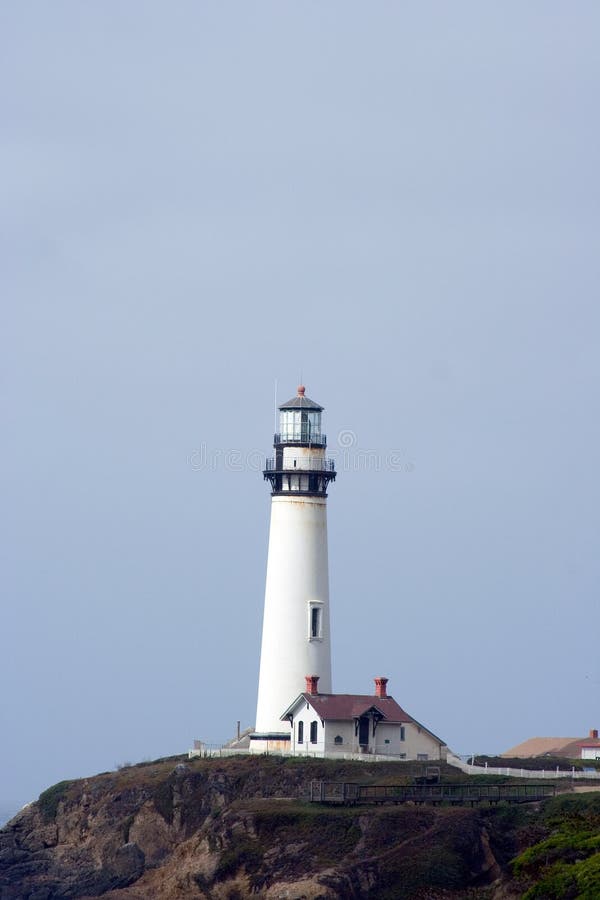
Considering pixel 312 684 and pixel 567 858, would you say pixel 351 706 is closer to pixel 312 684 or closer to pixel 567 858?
pixel 312 684

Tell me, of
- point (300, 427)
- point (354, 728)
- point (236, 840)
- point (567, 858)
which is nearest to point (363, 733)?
point (354, 728)

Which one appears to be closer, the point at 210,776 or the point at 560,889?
the point at 560,889


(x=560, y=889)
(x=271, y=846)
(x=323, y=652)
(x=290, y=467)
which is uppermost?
(x=290, y=467)

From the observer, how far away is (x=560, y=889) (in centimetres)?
4388

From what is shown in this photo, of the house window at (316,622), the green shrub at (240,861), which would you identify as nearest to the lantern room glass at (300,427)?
the house window at (316,622)

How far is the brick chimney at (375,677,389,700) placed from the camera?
63.2 m

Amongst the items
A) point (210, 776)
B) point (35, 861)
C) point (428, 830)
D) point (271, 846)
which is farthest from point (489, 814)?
point (35, 861)

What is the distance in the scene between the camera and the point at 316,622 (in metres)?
64.2

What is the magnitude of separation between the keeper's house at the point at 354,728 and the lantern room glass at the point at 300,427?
8510 millimetres

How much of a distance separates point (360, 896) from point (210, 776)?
11.6 m

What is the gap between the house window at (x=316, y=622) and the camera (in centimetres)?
6406

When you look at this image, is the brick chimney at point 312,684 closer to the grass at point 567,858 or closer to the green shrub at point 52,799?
the green shrub at point 52,799

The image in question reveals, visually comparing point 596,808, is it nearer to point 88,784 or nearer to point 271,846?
point 271,846

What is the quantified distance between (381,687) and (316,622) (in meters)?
3.20
